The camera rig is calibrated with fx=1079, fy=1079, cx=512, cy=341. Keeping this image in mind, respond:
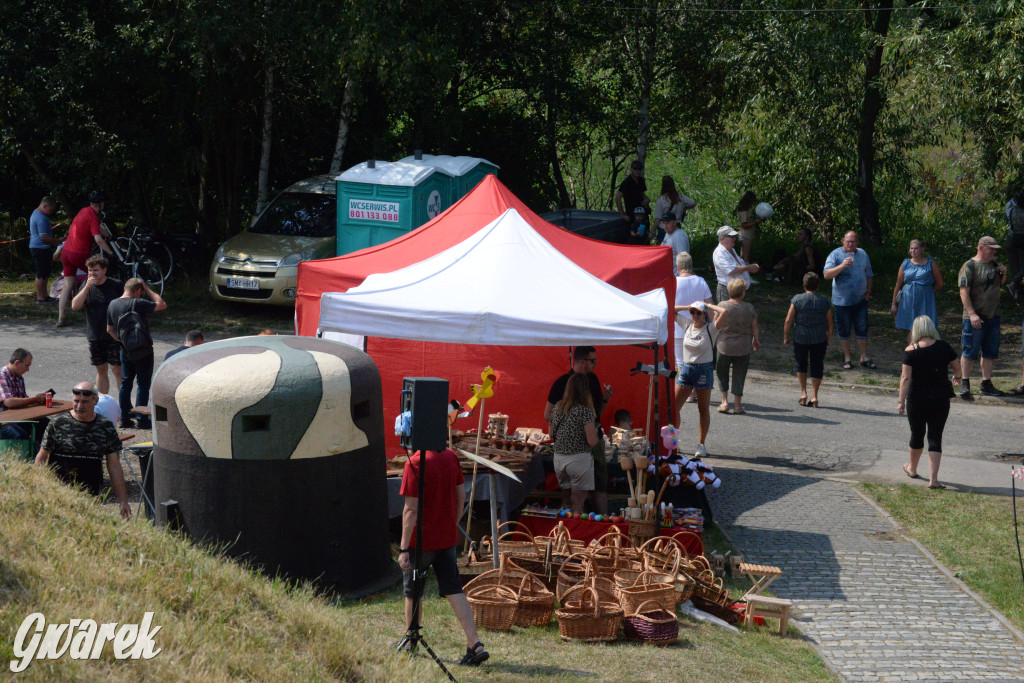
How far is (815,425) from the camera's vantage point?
44.3ft

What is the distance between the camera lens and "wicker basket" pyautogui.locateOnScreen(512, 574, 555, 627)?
7598mm

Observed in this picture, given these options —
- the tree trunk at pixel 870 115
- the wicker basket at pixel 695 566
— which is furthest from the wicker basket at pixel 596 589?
the tree trunk at pixel 870 115

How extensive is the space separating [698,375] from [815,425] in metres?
2.49

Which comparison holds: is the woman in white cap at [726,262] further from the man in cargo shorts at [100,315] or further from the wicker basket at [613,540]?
the man in cargo shorts at [100,315]

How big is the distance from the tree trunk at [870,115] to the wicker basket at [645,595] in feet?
50.1

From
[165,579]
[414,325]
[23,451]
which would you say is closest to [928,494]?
[414,325]

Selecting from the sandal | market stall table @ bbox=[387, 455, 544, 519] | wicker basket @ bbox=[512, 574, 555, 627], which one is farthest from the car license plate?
the sandal

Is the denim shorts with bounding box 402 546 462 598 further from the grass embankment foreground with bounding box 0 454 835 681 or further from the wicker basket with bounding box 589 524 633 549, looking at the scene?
the wicker basket with bounding box 589 524 633 549

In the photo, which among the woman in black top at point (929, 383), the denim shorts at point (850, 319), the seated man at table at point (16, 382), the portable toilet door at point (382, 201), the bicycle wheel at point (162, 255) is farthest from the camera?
the bicycle wheel at point (162, 255)

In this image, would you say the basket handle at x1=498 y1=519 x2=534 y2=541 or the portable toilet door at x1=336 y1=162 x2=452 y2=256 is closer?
the basket handle at x1=498 y1=519 x2=534 y2=541

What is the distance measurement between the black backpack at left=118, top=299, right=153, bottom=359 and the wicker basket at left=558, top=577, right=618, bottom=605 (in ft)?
21.0

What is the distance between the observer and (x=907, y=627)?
805 cm

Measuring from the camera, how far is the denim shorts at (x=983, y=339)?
1495 cm

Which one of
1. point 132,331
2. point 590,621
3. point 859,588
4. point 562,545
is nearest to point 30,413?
point 132,331
